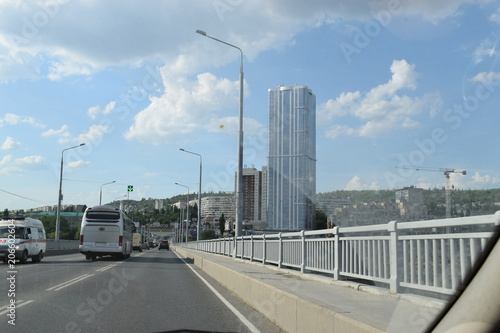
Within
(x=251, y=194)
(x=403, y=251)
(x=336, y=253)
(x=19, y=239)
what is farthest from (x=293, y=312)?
(x=251, y=194)

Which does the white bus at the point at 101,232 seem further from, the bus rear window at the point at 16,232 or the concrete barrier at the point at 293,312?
the concrete barrier at the point at 293,312

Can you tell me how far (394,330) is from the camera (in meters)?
4.03

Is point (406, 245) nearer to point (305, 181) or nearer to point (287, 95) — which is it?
point (305, 181)

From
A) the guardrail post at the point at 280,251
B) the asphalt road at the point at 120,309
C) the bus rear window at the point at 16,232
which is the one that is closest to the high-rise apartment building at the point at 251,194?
the bus rear window at the point at 16,232

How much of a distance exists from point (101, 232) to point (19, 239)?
6.20m

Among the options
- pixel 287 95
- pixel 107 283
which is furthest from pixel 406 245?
pixel 287 95

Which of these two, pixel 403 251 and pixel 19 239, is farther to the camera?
pixel 19 239

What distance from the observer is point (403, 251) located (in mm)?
6438

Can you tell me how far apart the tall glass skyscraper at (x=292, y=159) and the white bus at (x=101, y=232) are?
15.5 metres

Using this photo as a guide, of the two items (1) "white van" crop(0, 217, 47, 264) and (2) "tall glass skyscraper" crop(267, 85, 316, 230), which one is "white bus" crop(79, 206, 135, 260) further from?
(2) "tall glass skyscraper" crop(267, 85, 316, 230)

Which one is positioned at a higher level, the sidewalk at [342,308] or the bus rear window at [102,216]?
the bus rear window at [102,216]

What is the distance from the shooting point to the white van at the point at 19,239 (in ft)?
72.5

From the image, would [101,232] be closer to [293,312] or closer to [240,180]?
[240,180]

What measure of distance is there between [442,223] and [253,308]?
5007mm
